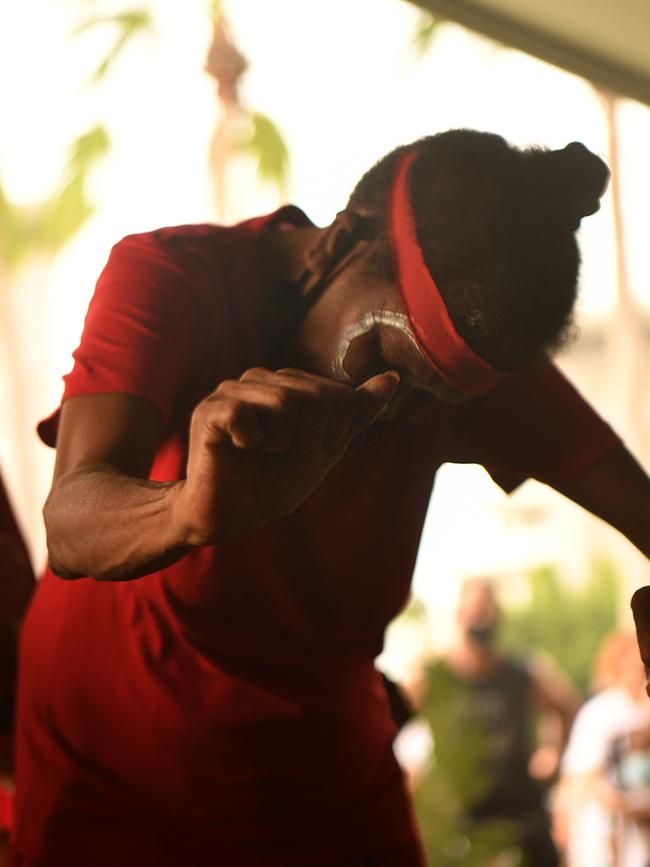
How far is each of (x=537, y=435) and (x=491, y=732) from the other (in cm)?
94

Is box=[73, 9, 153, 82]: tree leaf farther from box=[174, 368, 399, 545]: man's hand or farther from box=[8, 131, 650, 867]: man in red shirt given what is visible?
box=[174, 368, 399, 545]: man's hand

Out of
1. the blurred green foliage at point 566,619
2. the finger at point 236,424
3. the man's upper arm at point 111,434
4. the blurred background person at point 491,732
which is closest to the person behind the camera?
the finger at point 236,424

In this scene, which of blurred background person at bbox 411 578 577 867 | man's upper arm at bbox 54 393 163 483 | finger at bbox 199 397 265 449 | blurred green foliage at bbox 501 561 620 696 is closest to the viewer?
finger at bbox 199 397 265 449

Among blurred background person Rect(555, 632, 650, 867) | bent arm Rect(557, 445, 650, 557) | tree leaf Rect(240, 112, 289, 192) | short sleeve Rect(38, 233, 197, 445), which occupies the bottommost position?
blurred background person Rect(555, 632, 650, 867)

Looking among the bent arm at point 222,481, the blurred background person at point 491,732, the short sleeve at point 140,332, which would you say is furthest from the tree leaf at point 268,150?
the blurred background person at point 491,732

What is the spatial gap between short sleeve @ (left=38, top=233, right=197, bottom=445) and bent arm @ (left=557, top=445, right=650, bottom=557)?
22 cm

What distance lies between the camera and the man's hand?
1.02 feet

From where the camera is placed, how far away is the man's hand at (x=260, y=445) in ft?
1.02

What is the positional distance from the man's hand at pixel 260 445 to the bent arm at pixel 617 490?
0.80 ft

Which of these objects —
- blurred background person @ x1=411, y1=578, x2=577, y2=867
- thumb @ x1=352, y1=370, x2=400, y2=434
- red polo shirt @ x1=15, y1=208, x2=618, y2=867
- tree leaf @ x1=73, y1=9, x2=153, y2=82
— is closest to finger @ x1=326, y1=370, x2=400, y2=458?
thumb @ x1=352, y1=370, x2=400, y2=434

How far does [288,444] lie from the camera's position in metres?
0.32

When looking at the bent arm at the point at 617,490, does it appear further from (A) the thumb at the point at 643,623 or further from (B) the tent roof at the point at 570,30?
(B) the tent roof at the point at 570,30

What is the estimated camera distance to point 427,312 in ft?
1.29

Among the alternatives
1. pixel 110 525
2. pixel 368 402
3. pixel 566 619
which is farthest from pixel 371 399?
pixel 566 619
